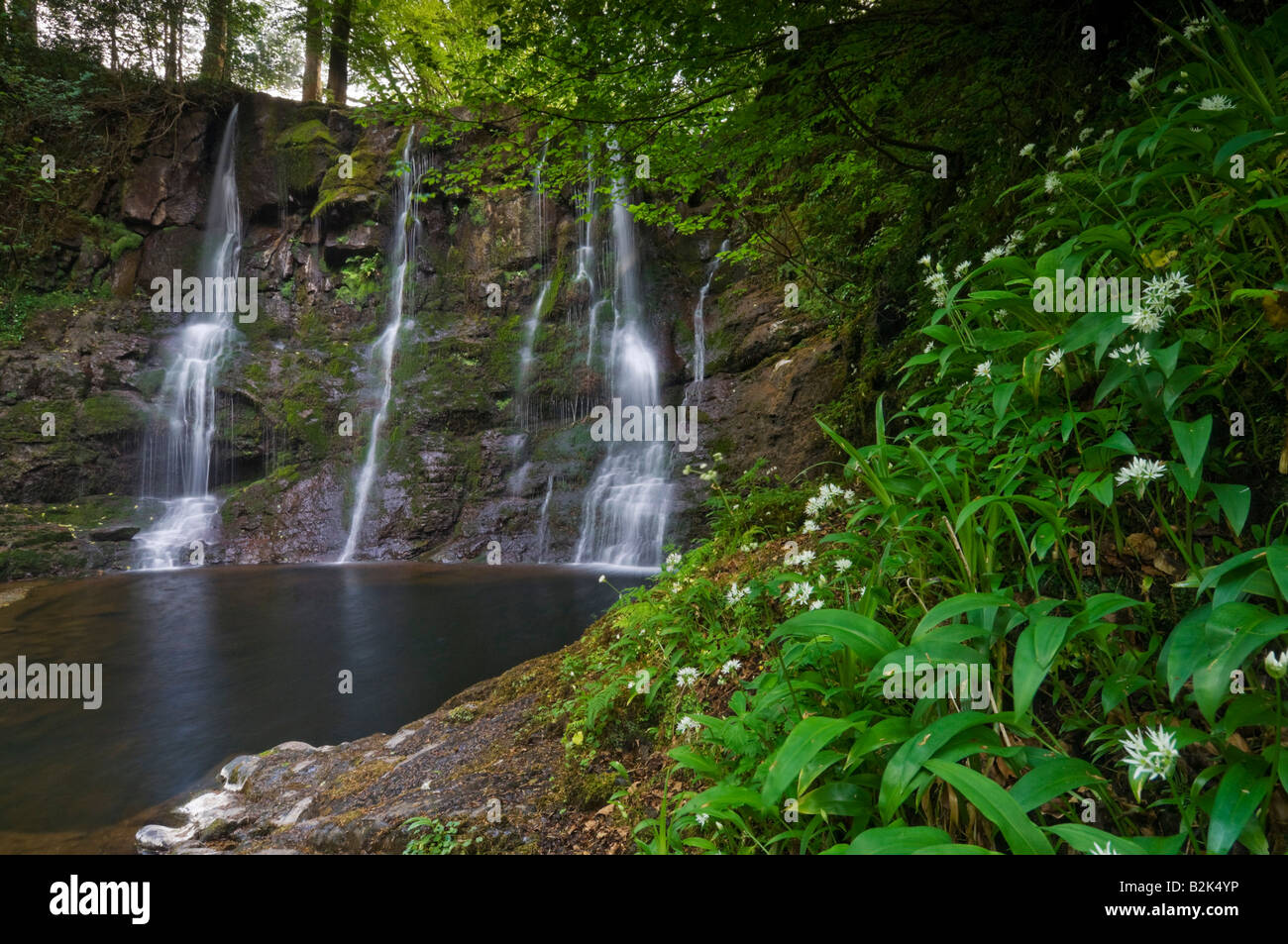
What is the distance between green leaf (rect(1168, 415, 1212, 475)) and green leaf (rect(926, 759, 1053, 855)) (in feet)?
3.06

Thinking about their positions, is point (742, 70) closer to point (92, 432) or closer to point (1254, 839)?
point (1254, 839)

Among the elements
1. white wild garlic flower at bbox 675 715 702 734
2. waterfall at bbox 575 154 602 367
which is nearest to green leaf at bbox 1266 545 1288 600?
white wild garlic flower at bbox 675 715 702 734

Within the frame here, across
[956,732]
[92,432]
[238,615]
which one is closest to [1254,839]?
[956,732]

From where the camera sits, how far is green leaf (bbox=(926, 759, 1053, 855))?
1.12 metres

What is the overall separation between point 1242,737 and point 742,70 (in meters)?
3.62

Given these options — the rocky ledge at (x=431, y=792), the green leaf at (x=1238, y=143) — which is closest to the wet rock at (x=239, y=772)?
the rocky ledge at (x=431, y=792)

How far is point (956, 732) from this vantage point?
135 cm

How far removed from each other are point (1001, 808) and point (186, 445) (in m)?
19.0

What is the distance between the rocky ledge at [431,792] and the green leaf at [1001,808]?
4.03ft

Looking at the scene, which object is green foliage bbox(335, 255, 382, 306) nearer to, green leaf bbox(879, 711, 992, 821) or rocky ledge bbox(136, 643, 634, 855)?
rocky ledge bbox(136, 643, 634, 855)

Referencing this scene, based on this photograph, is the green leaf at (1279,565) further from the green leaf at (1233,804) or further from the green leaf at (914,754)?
the green leaf at (914,754)

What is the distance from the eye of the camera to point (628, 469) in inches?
527

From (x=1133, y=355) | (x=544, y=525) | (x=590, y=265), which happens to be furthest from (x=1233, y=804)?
(x=590, y=265)

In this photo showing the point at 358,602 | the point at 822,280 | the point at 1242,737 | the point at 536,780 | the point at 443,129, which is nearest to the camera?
the point at 1242,737
